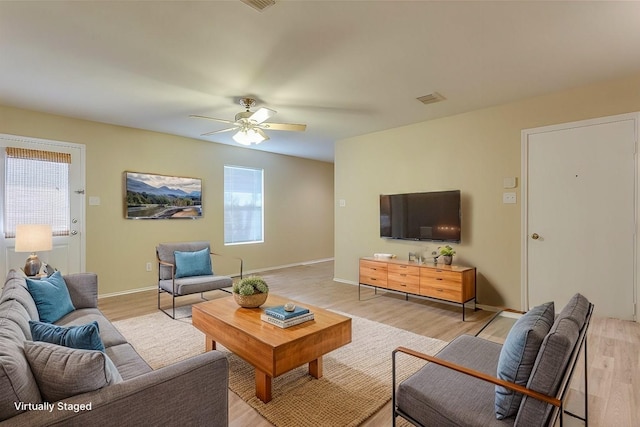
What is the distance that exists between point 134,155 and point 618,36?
5.71m

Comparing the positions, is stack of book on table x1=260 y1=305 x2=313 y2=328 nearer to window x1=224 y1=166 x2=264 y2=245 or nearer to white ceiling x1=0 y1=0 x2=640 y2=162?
white ceiling x1=0 y1=0 x2=640 y2=162

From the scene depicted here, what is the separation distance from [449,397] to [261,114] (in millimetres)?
2757

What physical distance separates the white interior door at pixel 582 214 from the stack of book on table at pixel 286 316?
2871mm

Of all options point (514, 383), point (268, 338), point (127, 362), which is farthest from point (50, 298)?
point (514, 383)

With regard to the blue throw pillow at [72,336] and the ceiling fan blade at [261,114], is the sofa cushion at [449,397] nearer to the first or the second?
the blue throw pillow at [72,336]

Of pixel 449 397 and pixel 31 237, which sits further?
pixel 31 237

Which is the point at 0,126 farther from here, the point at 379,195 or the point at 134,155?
the point at 379,195

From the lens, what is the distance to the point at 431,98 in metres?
3.63

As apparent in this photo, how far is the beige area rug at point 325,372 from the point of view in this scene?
6.31 ft

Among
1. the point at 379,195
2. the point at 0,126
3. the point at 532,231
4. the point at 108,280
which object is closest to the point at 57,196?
the point at 0,126

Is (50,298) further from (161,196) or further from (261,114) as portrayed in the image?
(161,196)

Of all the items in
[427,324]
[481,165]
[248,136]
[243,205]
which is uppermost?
[248,136]

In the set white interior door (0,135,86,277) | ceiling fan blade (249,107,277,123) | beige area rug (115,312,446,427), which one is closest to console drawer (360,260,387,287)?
beige area rug (115,312,446,427)

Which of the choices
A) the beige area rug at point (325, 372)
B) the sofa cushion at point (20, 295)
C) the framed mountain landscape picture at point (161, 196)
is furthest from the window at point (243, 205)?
the sofa cushion at point (20, 295)
